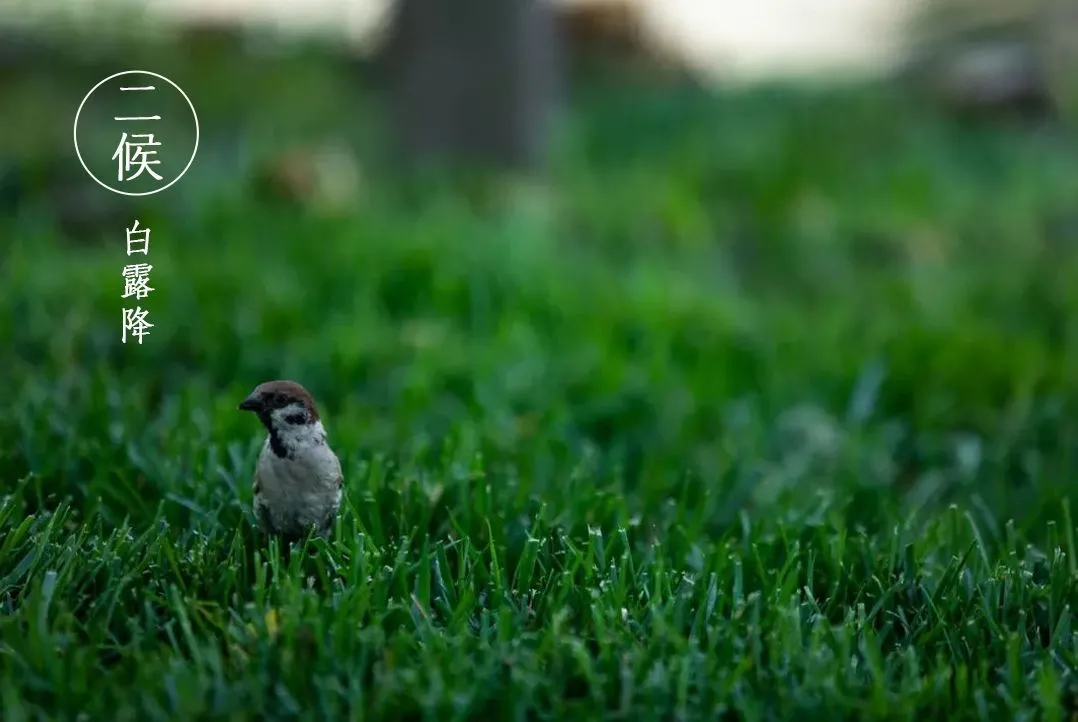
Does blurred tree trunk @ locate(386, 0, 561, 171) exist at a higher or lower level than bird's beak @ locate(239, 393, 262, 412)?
higher

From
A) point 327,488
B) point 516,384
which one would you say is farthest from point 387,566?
point 516,384

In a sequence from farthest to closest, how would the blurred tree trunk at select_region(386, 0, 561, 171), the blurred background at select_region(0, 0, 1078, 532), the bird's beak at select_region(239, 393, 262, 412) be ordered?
1. the blurred tree trunk at select_region(386, 0, 561, 171)
2. the blurred background at select_region(0, 0, 1078, 532)
3. the bird's beak at select_region(239, 393, 262, 412)

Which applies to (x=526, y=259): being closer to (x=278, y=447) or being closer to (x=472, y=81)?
(x=472, y=81)

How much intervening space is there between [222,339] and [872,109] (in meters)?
5.98

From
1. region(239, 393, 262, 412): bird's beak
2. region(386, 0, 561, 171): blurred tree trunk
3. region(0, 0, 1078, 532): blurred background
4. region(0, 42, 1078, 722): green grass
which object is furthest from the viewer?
region(386, 0, 561, 171): blurred tree trunk

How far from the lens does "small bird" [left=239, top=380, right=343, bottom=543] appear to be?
213cm

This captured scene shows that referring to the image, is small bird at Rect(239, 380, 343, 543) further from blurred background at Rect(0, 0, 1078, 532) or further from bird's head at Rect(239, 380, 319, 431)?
blurred background at Rect(0, 0, 1078, 532)

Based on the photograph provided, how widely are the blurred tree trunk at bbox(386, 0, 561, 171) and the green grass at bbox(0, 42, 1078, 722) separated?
484 mm

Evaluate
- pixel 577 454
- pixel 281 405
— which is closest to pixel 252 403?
pixel 281 405

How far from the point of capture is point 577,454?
339cm

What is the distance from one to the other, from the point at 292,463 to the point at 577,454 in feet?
4.51

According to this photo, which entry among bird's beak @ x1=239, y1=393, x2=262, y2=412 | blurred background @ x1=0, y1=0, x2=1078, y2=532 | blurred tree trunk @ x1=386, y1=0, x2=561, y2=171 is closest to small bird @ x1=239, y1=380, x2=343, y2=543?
bird's beak @ x1=239, y1=393, x2=262, y2=412

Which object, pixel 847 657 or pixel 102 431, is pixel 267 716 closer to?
pixel 847 657

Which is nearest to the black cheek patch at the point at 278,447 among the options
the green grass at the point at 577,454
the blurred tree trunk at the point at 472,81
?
the green grass at the point at 577,454
